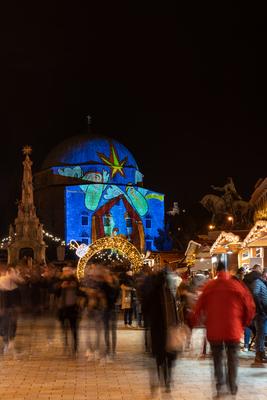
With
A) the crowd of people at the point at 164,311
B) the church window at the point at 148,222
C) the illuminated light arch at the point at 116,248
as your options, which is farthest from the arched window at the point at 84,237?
the crowd of people at the point at 164,311

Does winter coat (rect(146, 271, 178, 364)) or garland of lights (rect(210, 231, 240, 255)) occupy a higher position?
garland of lights (rect(210, 231, 240, 255))

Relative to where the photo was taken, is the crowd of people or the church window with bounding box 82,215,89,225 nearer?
the crowd of people

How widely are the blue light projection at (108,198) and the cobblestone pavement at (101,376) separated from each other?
2712 inches

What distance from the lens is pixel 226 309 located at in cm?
845

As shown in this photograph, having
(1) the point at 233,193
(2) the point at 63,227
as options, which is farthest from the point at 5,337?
(2) the point at 63,227

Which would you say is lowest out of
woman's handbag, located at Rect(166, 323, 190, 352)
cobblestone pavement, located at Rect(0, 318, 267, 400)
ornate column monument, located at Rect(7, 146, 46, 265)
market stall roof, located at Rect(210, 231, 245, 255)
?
cobblestone pavement, located at Rect(0, 318, 267, 400)

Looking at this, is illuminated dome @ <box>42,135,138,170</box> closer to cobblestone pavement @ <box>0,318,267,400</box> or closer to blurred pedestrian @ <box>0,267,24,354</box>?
cobblestone pavement @ <box>0,318,267,400</box>

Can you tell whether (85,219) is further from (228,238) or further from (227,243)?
(228,238)

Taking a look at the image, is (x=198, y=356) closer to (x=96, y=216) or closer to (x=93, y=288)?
(x=93, y=288)

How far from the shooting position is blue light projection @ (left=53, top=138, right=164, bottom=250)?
85.1 m

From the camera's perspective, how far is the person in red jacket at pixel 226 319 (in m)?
8.38

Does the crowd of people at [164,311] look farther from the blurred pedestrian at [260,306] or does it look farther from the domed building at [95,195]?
the domed building at [95,195]

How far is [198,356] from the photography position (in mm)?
13930

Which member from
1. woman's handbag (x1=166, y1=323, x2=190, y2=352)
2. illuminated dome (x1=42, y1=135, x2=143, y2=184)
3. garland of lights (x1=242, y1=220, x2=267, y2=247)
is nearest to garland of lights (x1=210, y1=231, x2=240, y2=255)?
garland of lights (x1=242, y1=220, x2=267, y2=247)
